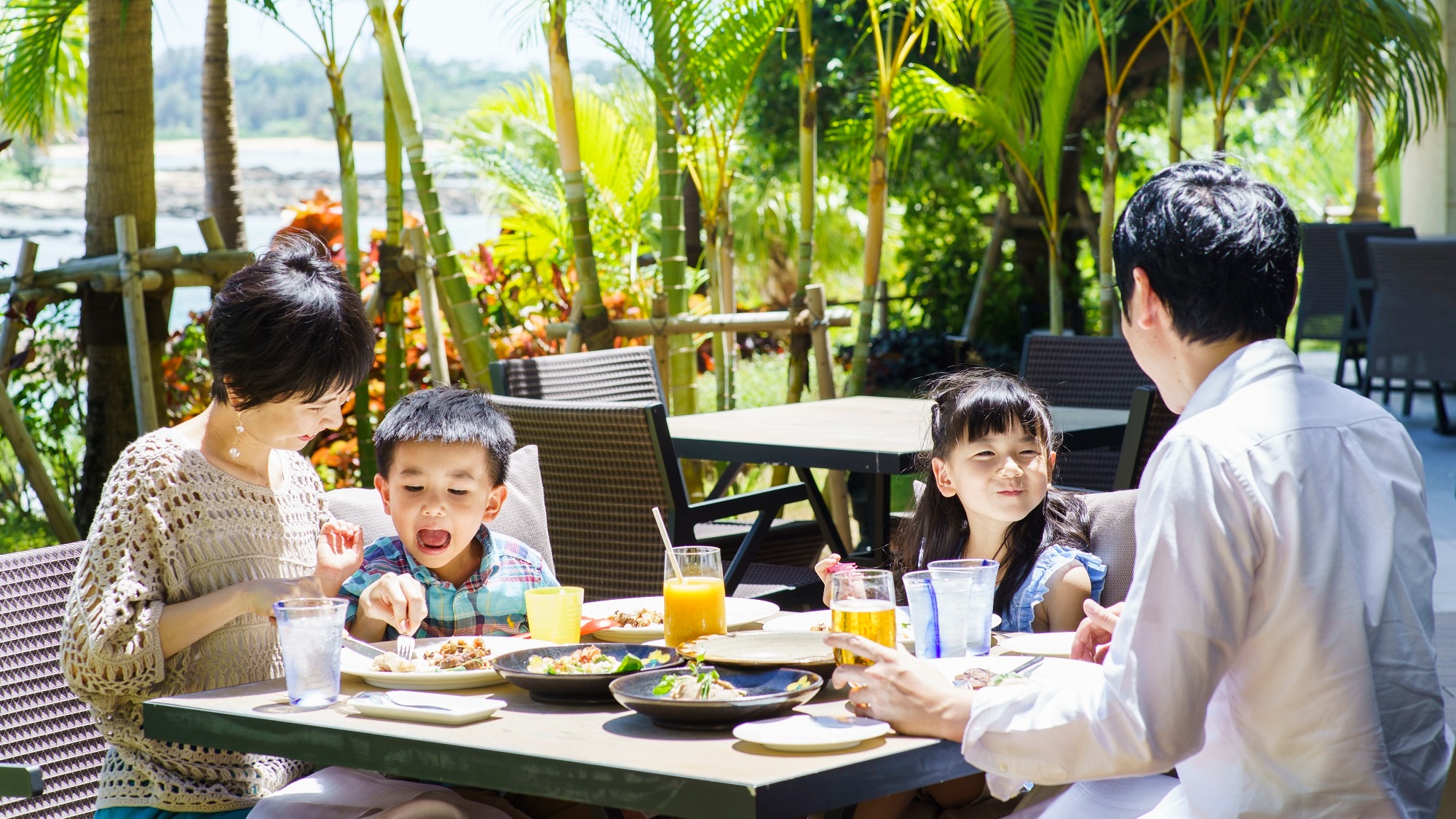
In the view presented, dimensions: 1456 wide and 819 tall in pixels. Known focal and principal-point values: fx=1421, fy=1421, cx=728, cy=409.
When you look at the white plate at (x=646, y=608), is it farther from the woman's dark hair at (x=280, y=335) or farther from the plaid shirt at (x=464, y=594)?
the woman's dark hair at (x=280, y=335)

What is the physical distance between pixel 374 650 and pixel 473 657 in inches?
6.8

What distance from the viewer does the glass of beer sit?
1885 millimetres

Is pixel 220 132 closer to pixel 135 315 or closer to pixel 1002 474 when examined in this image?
pixel 135 315

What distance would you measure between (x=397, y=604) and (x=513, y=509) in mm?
931

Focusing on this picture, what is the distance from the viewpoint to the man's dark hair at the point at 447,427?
2461 millimetres

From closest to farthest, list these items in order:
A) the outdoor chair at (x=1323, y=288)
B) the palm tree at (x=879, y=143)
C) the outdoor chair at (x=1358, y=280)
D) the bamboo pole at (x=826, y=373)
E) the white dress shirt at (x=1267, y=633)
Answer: the white dress shirt at (x=1267, y=633)
the bamboo pole at (x=826, y=373)
the palm tree at (x=879, y=143)
the outdoor chair at (x=1358, y=280)
the outdoor chair at (x=1323, y=288)

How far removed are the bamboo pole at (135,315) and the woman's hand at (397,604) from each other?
11.2 ft

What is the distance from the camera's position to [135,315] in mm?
5145

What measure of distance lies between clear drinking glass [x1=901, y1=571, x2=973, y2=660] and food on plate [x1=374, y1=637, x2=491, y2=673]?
60 centimetres

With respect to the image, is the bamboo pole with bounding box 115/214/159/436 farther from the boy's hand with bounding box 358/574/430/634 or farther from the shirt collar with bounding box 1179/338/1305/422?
the shirt collar with bounding box 1179/338/1305/422

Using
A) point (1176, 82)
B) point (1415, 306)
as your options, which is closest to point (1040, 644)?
point (1176, 82)

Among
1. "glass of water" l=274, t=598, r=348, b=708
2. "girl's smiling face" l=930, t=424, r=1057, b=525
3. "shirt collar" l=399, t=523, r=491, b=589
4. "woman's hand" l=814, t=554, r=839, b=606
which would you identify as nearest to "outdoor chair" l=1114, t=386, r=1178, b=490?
"girl's smiling face" l=930, t=424, r=1057, b=525

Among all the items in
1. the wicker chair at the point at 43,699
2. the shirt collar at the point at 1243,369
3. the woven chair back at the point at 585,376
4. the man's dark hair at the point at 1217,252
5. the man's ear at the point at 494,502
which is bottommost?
the wicker chair at the point at 43,699

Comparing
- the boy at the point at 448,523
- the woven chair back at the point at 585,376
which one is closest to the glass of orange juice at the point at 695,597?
the boy at the point at 448,523
